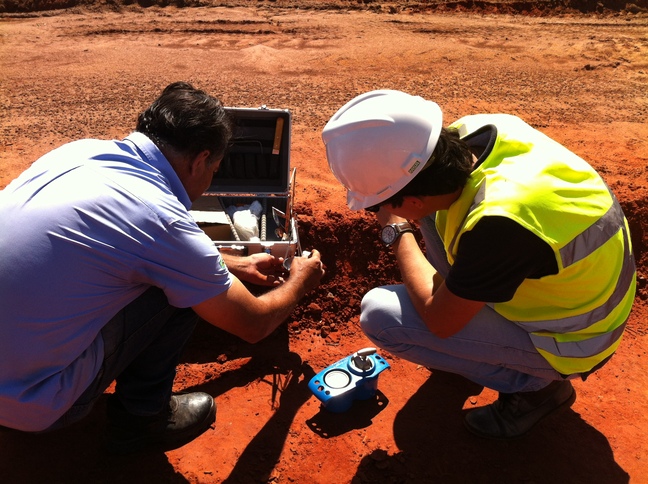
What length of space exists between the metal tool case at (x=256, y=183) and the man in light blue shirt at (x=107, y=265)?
1006 mm

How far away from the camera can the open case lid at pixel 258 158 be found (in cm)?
332

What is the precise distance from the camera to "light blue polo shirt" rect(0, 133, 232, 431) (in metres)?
1.69

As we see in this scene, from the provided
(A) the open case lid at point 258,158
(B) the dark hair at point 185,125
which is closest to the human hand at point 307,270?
(B) the dark hair at point 185,125

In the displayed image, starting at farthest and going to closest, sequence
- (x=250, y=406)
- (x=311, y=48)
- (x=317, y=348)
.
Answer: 1. (x=311, y=48)
2. (x=317, y=348)
3. (x=250, y=406)

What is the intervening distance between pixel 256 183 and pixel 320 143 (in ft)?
6.27

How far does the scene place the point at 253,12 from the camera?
11203 millimetres

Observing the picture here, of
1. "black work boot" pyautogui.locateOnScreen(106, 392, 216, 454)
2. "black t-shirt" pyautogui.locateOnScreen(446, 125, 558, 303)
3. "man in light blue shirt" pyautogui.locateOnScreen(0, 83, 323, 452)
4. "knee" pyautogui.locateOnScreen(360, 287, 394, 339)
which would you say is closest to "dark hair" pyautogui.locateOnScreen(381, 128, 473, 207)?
"black t-shirt" pyautogui.locateOnScreen(446, 125, 558, 303)

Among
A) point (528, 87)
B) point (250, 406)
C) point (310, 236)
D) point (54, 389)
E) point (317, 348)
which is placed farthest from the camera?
point (528, 87)

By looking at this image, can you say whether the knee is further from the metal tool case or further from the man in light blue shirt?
the metal tool case

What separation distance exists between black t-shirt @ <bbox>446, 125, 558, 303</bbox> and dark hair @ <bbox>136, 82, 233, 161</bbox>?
1054 mm

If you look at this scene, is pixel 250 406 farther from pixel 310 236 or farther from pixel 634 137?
pixel 634 137

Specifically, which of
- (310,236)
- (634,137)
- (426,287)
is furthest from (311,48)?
(426,287)

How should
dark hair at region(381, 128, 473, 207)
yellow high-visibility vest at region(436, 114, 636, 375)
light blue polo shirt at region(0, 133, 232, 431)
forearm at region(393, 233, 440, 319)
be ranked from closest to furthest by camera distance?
light blue polo shirt at region(0, 133, 232, 431) → yellow high-visibility vest at region(436, 114, 636, 375) → dark hair at region(381, 128, 473, 207) → forearm at region(393, 233, 440, 319)

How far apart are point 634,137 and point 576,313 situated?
4558mm
